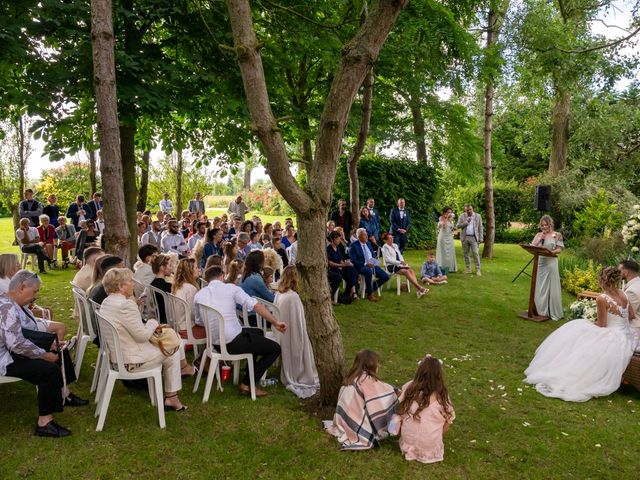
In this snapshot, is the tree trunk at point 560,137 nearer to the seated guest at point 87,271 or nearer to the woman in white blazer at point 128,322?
the seated guest at point 87,271

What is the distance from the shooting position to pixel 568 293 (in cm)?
1072

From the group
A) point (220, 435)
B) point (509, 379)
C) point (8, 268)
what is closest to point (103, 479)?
point (220, 435)

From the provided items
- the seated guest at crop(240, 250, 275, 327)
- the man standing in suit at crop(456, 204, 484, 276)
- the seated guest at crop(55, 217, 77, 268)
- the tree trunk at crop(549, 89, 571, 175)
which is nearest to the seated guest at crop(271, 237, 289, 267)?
the seated guest at crop(240, 250, 275, 327)

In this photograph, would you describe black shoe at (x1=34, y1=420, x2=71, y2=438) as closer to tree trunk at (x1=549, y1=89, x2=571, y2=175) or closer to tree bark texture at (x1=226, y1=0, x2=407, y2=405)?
tree bark texture at (x1=226, y1=0, x2=407, y2=405)

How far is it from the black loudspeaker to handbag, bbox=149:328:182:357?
1022cm

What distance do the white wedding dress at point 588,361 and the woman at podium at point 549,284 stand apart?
2903 millimetres

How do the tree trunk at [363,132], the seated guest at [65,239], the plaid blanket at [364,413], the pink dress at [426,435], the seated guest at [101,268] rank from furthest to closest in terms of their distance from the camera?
1. the seated guest at [65,239]
2. the tree trunk at [363,132]
3. the seated guest at [101,268]
4. the plaid blanket at [364,413]
5. the pink dress at [426,435]

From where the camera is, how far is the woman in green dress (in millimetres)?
12750

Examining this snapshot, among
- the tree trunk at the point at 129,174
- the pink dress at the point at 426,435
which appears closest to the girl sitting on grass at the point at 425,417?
the pink dress at the point at 426,435

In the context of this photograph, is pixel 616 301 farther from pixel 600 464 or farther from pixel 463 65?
pixel 463 65

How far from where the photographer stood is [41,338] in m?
4.64

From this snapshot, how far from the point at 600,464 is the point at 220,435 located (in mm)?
3004

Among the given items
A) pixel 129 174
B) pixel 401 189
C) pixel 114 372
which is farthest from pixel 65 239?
pixel 401 189

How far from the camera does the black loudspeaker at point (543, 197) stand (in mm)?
12039
